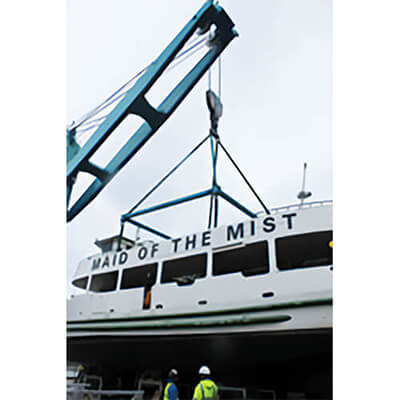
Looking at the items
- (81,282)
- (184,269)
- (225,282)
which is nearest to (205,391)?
(225,282)

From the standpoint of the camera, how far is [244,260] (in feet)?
16.3

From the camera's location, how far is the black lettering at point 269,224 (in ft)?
14.4

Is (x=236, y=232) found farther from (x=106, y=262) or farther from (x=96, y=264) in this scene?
(x=96, y=264)

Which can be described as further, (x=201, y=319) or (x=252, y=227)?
(x=252, y=227)

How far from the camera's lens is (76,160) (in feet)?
21.9

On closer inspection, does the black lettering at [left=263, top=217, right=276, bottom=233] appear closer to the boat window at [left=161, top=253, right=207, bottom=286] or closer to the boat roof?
the boat roof

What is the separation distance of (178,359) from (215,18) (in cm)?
546

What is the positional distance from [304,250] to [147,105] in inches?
139

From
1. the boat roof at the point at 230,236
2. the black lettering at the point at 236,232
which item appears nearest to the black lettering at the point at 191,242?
the boat roof at the point at 230,236

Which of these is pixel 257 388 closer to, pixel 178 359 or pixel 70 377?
pixel 178 359

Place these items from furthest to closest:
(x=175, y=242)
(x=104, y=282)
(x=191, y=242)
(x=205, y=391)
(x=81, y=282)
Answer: (x=81, y=282) → (x=104, y=282) → (x=175, y=242) → (x=191, y=242) → (x=205, y=391)

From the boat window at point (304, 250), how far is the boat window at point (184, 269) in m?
1.02

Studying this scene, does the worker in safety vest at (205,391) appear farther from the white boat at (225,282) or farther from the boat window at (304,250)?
the boat window at (304,250)
